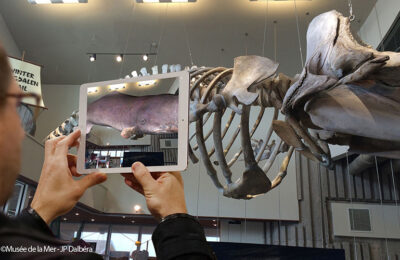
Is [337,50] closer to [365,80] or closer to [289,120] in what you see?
[365,80]

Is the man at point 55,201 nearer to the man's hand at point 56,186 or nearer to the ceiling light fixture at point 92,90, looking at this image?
the man's hand at point 56,186

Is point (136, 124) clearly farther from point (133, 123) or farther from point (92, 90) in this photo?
point (92, 90)

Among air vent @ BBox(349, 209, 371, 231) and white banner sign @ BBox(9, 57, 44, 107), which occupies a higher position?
white banner sign @ BBox(9, 57, 44, 107)

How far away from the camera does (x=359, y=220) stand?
1145 cm

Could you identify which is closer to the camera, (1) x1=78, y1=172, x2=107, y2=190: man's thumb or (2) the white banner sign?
(1) x1=78, y1=172, x2=107, y2=190: man's thumb

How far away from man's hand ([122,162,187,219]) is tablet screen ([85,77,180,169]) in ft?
0.27

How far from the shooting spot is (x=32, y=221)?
2.52 ft

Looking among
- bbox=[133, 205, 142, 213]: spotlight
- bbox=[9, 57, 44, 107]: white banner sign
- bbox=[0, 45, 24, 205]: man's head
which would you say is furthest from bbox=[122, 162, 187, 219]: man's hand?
bbox=[133, 205, 142, 213]: spotlight

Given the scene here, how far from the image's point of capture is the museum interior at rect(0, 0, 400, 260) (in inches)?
104

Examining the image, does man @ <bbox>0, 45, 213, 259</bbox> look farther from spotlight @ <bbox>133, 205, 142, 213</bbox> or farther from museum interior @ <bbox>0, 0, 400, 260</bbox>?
spotlight @ <bbox>133, 205, 142, 213</bbox>

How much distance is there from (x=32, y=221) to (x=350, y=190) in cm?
1226

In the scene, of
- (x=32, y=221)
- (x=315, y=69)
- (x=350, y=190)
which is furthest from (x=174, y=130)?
(x=350, y=190)

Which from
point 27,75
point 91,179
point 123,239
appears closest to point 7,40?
point 27,75

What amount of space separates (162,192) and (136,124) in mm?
457
